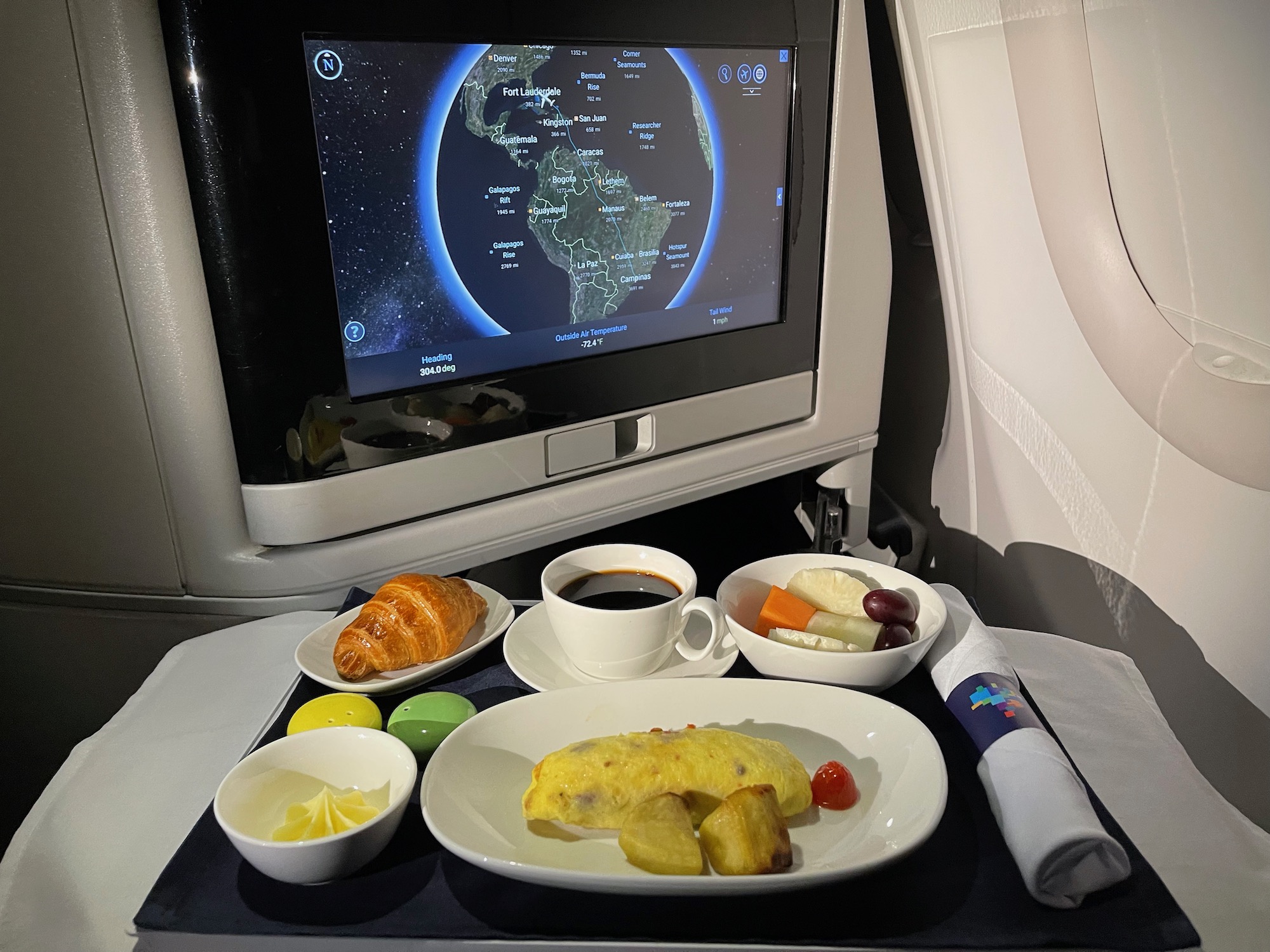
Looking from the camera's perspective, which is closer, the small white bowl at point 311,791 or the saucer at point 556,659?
the small white bowl at point 311,791

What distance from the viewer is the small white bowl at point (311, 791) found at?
0.46m

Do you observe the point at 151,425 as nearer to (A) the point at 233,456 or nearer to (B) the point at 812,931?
(A) the point at 233,456

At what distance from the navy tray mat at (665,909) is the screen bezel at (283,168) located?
303 mm

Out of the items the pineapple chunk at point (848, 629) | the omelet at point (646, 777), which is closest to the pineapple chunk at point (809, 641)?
the pineapple chunk at point (848, 629)

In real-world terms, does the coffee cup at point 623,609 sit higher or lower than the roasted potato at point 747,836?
higher

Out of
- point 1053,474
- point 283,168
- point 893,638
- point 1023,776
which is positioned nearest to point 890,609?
point 893,638

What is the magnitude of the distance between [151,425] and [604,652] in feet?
1.16

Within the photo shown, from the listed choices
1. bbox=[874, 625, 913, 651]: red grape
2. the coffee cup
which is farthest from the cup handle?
bbox=[874, 625, 913, 651]: red grape

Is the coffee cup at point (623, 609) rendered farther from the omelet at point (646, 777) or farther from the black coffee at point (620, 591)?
the omelet at point (646, 777)

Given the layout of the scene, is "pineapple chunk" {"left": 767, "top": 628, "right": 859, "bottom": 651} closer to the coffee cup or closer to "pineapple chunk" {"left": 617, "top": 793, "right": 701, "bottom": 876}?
the coffee cup

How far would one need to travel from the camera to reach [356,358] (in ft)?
2.28

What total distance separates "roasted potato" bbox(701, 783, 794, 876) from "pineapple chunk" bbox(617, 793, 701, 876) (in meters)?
0.01

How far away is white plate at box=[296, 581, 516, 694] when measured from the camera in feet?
2.09

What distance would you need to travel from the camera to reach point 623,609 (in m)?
0.64
